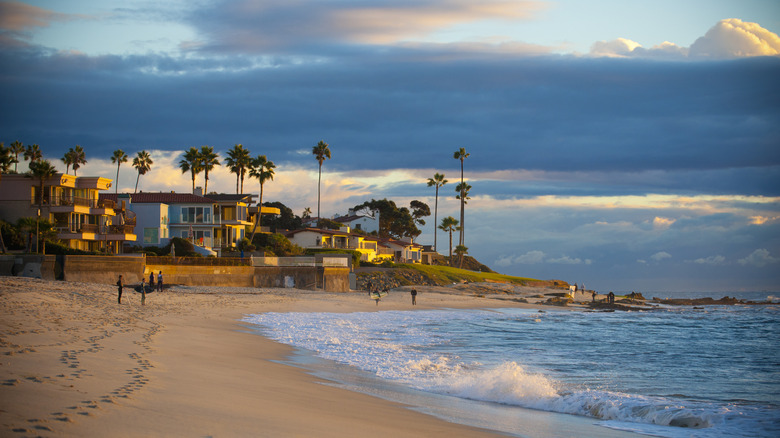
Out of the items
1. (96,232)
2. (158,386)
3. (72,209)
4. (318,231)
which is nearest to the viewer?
(158,386)

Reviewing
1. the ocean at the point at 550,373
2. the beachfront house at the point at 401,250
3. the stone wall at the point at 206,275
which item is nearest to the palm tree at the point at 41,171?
the stone wall at the point at 206,275

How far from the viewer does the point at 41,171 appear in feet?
175

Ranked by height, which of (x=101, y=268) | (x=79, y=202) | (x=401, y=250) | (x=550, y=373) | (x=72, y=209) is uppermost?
(x=79, y=202)

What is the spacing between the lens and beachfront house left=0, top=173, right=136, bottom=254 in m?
54.4

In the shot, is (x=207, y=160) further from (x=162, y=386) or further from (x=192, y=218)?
(x=162, y=386)

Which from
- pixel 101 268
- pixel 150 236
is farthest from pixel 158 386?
pixel 150 236

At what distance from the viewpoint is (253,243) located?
7419 cm

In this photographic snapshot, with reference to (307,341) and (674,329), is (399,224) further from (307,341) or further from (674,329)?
(307,341)

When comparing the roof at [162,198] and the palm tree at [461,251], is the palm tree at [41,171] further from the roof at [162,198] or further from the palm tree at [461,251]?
the palm tree at [461,251]

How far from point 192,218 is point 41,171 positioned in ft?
60.1

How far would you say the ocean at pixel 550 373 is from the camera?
1264 cm

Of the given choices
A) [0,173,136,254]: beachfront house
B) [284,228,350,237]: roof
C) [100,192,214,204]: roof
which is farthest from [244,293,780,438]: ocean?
[284,228,350,237]: roof

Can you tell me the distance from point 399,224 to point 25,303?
4215 inches

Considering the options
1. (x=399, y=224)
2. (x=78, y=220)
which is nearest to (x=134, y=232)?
(x=78, y=220)
